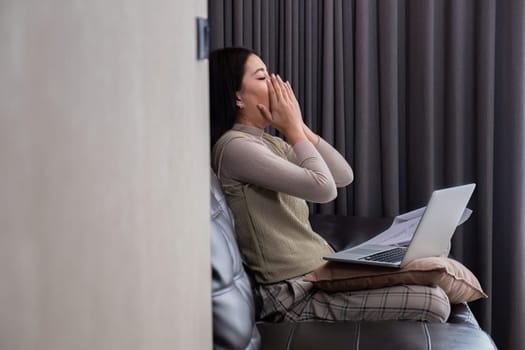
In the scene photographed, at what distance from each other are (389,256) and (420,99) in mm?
1049

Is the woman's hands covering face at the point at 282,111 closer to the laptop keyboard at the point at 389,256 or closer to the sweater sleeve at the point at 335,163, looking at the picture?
the sweater sleeve at the point at 335,163

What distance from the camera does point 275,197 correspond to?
6.55 feet

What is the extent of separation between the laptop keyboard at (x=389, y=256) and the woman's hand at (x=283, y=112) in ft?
1.29

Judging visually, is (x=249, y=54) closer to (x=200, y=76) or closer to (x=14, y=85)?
(x=200, y=76)

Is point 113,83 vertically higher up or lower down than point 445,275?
higher up

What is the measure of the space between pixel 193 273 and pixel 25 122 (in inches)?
15.8

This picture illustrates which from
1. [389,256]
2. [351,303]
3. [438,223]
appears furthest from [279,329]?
[438,223]

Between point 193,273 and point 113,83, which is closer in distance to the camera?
point 113,83

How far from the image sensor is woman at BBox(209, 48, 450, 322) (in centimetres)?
182

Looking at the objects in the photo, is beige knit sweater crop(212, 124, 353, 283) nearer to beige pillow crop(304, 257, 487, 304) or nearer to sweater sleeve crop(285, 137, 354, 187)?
beige pillow crop(304, 257, 487, 304)

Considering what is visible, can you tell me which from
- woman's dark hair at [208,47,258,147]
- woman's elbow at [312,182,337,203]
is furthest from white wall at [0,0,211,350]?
woman's dark hair at [208,47,258,147]

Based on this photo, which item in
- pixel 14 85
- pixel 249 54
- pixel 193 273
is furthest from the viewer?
pixel 249 54

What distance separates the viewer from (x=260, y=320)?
187cm

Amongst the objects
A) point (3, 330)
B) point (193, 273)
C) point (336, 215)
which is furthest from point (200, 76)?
point (336, 215)
